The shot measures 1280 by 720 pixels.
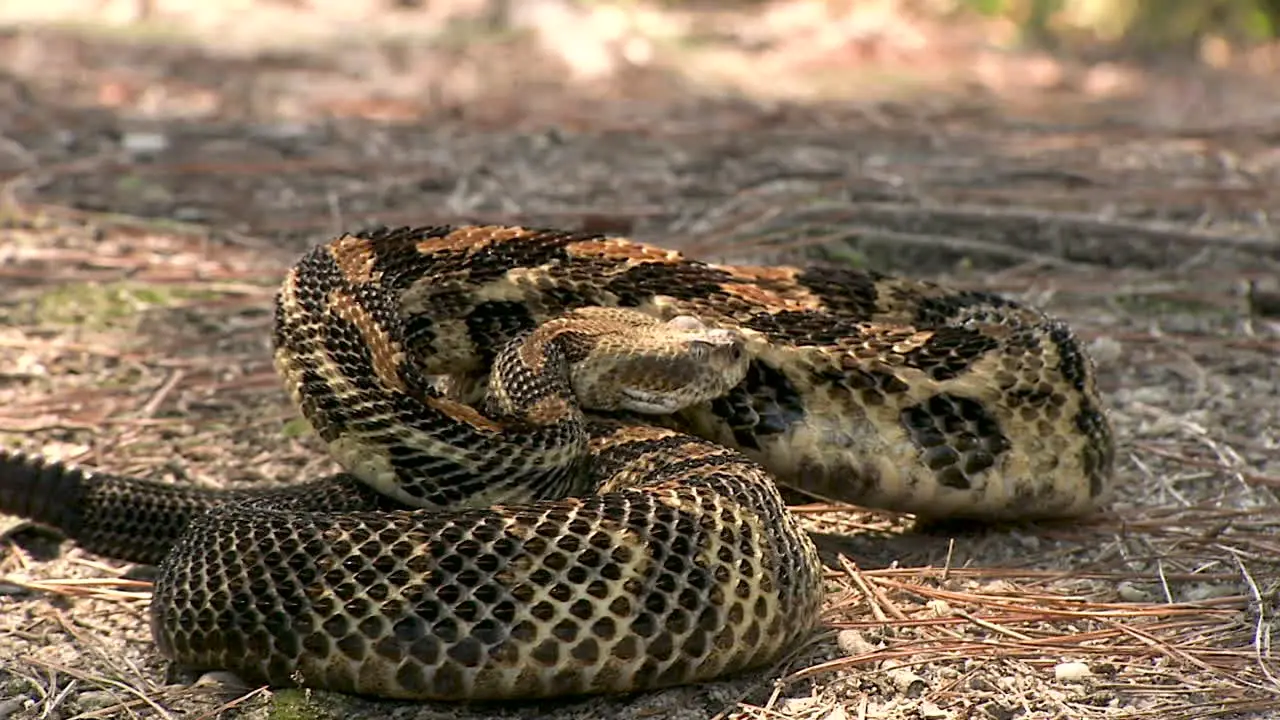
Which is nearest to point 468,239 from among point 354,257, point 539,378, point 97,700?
point 354,257

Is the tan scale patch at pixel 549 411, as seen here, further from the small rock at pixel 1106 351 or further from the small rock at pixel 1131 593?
the small rock at pixel 1106 351

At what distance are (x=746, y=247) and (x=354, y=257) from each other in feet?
9.50

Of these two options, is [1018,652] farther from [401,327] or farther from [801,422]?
[401,327]

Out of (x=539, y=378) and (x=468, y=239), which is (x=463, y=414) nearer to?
(x=539, y=378)

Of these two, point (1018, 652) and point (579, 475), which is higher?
point (579, 475)

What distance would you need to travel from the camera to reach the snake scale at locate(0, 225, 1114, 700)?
3873 millimetres

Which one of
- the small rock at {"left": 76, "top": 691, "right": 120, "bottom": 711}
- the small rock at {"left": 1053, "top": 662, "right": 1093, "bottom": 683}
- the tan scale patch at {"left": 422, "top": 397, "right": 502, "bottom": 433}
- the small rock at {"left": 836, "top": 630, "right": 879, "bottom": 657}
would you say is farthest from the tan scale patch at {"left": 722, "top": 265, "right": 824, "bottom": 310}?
the small rock at {"left": 76, "top": 691, "right": 120, "bottom": 711}

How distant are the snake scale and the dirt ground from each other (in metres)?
0.18

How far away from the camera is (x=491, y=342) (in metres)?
5.43

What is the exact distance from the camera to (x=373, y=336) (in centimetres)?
504

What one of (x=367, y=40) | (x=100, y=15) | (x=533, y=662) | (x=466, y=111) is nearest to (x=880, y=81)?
(x=466, y=111)

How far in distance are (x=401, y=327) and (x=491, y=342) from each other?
13.7 inches

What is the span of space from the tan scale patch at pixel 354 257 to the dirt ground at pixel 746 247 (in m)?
0.93

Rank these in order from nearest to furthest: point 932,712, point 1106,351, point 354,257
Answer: point 932,712 → point 354,257 → point 1106,351
